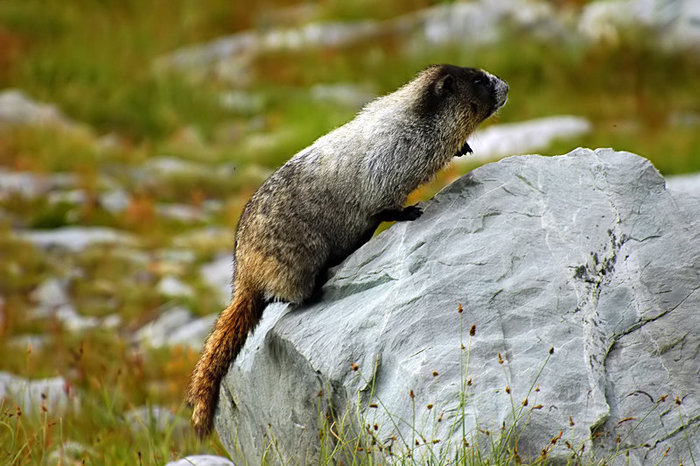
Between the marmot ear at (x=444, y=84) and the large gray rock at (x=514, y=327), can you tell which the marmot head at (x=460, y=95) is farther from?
the large gray rock at (x=514, y=327)

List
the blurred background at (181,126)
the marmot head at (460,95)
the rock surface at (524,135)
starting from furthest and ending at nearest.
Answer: the rock surface at (524,135) → the blurred background at (181,126) → the marmot head at (460,95)

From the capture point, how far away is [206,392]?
5145 mm

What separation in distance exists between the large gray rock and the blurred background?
101 cm

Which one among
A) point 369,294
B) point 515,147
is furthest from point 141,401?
point 515,147

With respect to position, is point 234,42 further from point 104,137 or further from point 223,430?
point 223,430

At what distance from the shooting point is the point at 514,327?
13.8 feet

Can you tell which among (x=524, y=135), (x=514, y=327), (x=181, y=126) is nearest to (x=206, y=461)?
(x=514, y=327)

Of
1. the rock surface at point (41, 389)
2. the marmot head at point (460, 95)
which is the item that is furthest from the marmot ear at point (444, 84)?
the rock surface at point (41, 389)

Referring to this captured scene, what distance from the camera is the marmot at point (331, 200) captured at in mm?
5043

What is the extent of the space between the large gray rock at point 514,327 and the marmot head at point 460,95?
45 centimetres

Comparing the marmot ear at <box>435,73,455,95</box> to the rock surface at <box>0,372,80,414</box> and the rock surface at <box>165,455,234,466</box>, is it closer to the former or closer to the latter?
the rock surface at <box>165,455,234,466</box>

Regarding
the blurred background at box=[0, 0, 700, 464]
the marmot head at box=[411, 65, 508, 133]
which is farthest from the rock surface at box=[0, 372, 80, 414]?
the marmot head at box=[411, 65, 508, 133]

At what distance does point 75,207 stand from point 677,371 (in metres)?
10.1

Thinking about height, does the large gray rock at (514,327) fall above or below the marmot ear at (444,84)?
below
